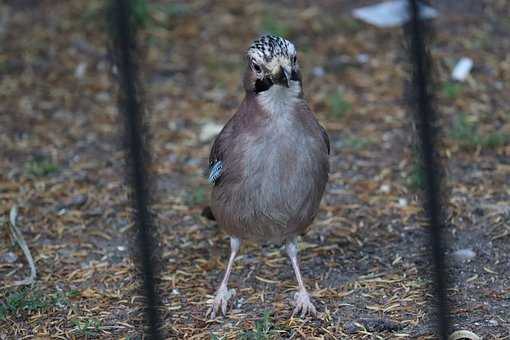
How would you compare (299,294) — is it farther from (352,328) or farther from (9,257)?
(9,257)

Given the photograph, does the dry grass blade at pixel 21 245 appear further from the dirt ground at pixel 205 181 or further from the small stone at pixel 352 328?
the small stone at pixel 352 328

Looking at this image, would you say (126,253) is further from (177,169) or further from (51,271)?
(177,169)

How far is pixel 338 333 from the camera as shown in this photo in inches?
162

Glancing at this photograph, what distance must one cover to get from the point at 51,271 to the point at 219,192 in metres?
1.00

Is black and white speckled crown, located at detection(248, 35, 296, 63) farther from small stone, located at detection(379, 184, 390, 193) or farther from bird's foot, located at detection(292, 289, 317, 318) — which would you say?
small stone, located at detection(379, 184, 390, 193)

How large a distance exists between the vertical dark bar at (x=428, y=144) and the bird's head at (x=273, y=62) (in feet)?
4.03

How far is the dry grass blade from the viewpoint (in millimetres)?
4586

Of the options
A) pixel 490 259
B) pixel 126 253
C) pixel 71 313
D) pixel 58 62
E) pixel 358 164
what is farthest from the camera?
pixel 58 62

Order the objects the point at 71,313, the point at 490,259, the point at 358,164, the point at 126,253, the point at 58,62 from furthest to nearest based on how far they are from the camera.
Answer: the point at 58,62 → the point at 358,164 → the point at 126,253 → the point at 490,259 → the point at 71,313

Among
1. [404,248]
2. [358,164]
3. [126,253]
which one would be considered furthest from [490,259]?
[126,253]

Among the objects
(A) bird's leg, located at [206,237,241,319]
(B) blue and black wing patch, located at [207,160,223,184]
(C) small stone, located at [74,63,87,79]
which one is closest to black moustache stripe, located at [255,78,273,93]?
(B) blue and black wing patch, located at [207,160,223,184]

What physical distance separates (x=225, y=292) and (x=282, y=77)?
1077 mm

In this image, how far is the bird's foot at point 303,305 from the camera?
4.24 metres

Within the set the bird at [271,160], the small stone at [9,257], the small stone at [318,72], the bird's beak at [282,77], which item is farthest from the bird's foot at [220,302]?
the small stone at [318,72]
